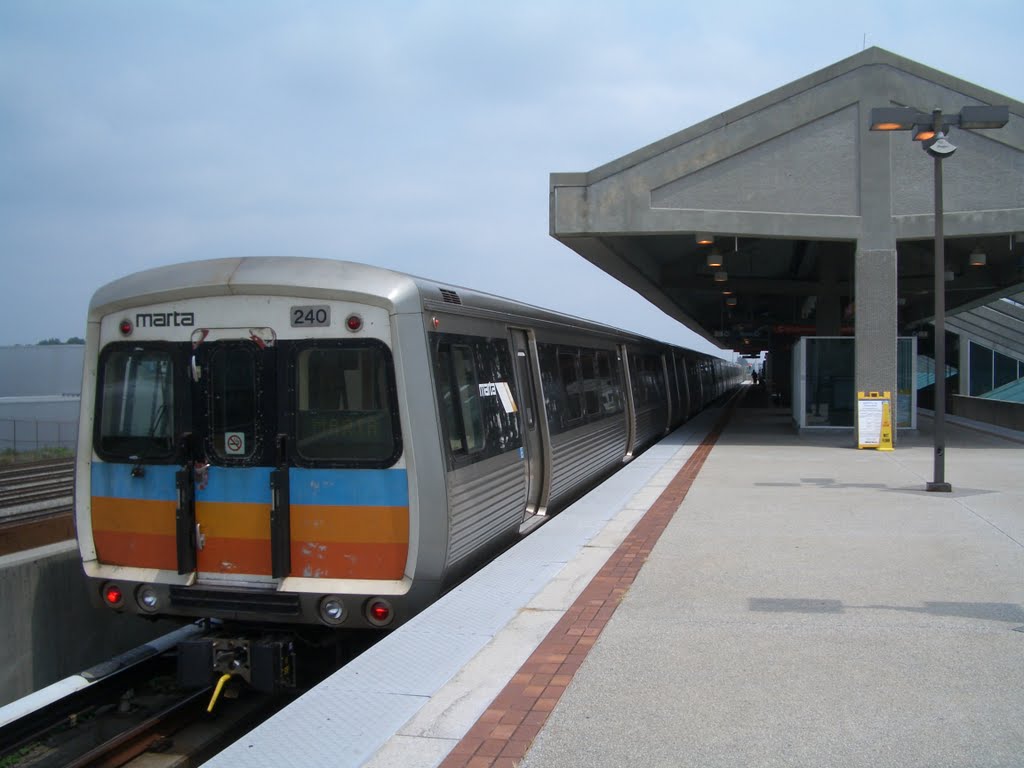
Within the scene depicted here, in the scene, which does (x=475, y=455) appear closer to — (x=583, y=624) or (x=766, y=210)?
(x=583, y=624)

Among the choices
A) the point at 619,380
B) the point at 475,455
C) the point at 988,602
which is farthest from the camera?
the point at 619,380

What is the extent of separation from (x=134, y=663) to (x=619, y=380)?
30.2 ft

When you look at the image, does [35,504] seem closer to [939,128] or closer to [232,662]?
[232,662]

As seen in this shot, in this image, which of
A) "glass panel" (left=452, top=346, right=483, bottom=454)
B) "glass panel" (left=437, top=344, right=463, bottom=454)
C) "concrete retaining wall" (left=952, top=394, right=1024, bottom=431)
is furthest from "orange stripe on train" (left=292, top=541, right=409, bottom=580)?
"concrete retaining wall" (left=952, top=394, right=1024, bottom=431)

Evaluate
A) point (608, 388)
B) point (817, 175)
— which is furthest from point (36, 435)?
point (817, 175)

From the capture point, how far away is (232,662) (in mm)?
5539

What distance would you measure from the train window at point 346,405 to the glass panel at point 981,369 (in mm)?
42672

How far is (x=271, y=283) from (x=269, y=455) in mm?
1084

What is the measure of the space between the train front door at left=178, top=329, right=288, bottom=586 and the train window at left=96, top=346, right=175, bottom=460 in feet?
0.79

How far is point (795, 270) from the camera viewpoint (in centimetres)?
2823

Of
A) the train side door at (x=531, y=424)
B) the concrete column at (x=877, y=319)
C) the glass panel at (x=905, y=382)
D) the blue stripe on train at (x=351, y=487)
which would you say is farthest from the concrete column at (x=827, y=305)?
the blue stripe on train at (x=351, y=487)

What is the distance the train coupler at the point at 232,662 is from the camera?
5496mm

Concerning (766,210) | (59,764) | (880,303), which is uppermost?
(766,210)

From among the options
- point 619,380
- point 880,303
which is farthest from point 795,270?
point 619,380
